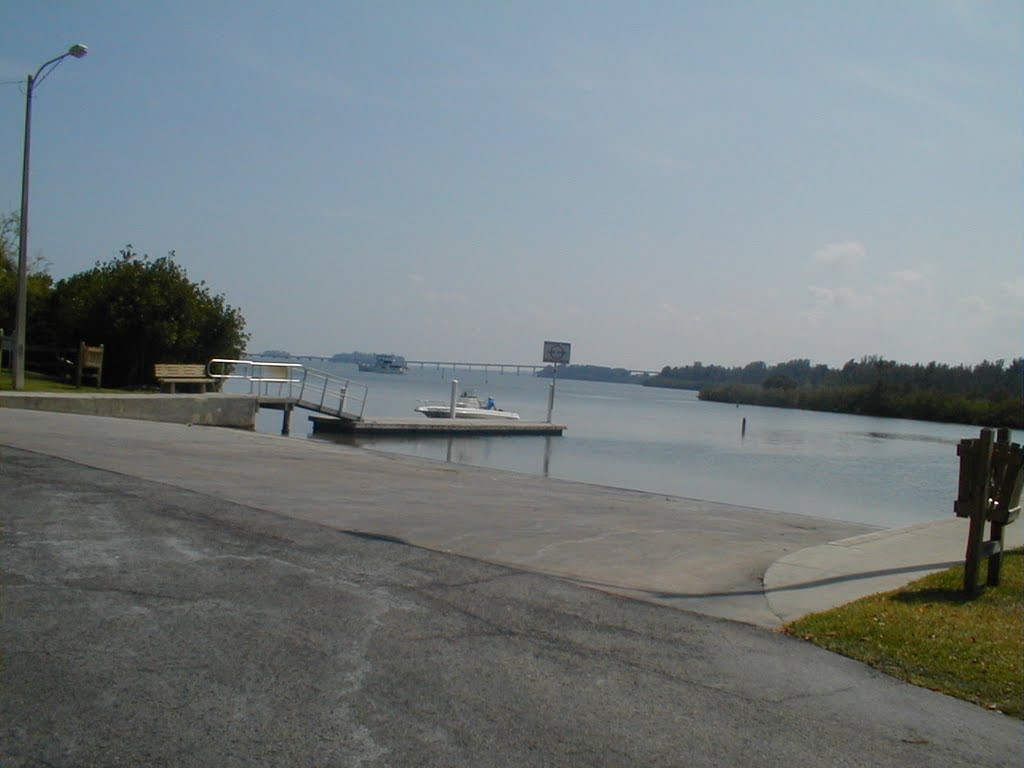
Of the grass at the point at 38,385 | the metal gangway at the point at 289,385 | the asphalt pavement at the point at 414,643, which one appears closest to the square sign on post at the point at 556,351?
the metal gangway at the point at 289,385

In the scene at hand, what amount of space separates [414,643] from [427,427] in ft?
111

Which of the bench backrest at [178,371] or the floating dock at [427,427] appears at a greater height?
the bench backrest at [178,371]

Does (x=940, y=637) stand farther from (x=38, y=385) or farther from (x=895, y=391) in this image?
(x=895, y=391)

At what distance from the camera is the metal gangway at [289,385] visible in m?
35.0

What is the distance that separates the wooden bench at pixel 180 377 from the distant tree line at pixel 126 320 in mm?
2889

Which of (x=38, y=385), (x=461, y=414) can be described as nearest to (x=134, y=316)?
(x=38, y=385)

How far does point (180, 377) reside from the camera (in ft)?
105

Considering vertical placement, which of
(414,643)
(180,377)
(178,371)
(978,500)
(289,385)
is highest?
(978,500)

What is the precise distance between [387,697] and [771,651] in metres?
2.95

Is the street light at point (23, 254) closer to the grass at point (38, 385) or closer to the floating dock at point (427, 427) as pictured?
the grass at point (38, 385)

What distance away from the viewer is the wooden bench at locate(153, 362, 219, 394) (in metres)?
31.5

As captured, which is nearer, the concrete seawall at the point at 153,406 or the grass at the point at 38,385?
the concrete seawall at the point at 153,406

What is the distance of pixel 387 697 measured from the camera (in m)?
5.39

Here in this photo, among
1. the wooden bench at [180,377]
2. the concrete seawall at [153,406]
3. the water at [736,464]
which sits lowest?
the water at [736,464]
